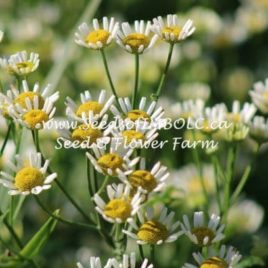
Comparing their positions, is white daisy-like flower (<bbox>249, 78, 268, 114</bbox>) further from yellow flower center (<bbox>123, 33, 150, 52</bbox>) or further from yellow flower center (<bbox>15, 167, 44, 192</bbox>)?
yellow flower center (<bbox>15, 167, 44, 192</bbox>)

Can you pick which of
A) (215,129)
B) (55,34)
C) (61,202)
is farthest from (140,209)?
(55,34)

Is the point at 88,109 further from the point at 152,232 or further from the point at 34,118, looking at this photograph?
the point at 152,232

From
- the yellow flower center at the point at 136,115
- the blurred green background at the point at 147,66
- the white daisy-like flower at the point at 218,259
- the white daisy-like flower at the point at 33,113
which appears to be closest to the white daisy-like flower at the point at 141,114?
the yellow flower center at the point at 136,115

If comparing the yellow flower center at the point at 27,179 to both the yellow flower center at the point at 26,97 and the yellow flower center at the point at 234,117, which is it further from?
the yellow flower center at the point at 234,117

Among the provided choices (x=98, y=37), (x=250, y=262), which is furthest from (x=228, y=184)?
(x=98, y=37)

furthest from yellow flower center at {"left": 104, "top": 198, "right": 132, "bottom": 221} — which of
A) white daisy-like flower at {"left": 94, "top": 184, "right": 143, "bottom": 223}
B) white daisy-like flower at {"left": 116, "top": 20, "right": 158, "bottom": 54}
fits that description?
white daisy-like flower at {"left": 116, "top": 20, "right": 158, "bottom": 54}

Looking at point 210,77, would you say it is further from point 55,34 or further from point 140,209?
point 140,209
